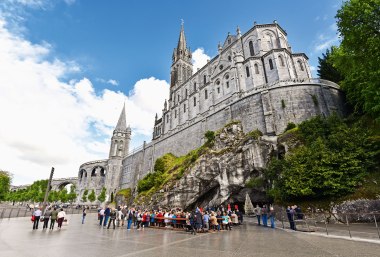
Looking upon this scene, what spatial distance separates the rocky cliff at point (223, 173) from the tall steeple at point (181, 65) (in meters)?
40.4

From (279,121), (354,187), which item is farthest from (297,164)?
(279,121)

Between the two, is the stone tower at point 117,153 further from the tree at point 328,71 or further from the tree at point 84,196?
the tree at point 328,71

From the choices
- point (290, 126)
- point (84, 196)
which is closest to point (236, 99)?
point (290, 126)

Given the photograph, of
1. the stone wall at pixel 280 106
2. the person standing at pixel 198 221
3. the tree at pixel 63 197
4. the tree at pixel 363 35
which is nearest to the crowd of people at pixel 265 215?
the person standing at pixel 198 221

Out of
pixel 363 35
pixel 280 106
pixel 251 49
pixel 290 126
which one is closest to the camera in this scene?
pixel 363 35

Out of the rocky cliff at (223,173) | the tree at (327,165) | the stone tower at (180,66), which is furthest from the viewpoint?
the stone tower at (180,66)

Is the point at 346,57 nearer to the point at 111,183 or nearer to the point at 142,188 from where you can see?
the point at 142,188

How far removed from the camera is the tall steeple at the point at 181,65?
212 feet

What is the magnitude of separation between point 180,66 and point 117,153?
33910 millimetres

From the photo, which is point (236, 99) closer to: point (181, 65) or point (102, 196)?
point (181, 65)

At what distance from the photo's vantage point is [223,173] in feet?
75.8

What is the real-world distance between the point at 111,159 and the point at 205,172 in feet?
141

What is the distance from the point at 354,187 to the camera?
15359 mm

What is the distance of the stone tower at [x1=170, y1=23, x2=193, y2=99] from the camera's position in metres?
64.6
